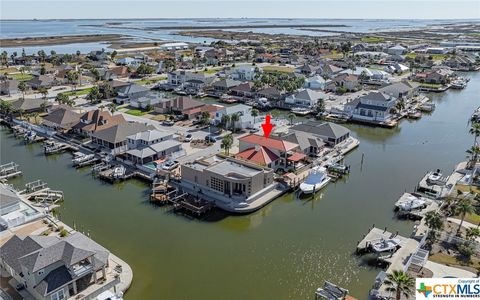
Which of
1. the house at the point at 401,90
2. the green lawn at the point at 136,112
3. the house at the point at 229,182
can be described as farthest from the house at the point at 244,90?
the house at the point at 229,182

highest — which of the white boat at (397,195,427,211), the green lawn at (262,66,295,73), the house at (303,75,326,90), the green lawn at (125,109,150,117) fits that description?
the green lawn at (262,66,295,73)

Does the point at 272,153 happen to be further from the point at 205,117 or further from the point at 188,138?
the point at 205,117

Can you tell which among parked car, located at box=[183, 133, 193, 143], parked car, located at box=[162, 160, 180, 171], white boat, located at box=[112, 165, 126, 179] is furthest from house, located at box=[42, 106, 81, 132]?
parked car, located at box=[162, 160, 180, 171]

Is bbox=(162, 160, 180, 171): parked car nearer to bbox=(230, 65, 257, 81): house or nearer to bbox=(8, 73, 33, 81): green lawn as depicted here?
bbox=(230, 65, 257, 81): house

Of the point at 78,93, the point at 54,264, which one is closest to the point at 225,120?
the point at 54,264

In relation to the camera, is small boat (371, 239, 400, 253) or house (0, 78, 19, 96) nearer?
small boat (371, 239, 400, 253)

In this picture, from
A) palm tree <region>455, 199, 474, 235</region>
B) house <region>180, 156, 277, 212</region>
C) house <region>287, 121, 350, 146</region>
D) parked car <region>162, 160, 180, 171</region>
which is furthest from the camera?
house <region>287, 121, 350, 146</region>
